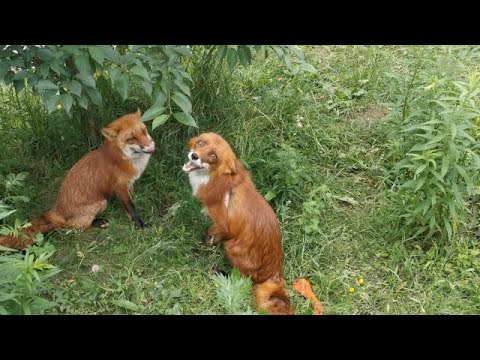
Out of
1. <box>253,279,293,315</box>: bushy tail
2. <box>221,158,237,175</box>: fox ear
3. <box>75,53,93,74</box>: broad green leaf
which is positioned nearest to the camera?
<box>75,53,93,74</box>: broad green leaf

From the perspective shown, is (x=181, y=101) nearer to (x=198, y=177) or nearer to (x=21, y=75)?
(x=198, y=177)

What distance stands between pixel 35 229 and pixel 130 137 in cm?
112

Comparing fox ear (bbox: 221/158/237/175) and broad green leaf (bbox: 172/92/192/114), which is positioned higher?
broad green leaf (bbox: 172/92/192/114)

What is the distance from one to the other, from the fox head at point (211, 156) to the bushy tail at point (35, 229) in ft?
4.24

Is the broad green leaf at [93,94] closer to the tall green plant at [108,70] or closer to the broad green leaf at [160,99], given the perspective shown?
the tall green plant at [108,70]

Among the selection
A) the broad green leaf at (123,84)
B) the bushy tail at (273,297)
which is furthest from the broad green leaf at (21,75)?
the bushy tail at (273,297)

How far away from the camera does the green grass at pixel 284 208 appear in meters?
4.21

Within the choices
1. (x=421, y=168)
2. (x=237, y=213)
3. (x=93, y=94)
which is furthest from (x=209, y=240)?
(x=421, y=168)

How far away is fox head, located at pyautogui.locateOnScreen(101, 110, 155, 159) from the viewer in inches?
185

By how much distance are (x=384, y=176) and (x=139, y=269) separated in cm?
244

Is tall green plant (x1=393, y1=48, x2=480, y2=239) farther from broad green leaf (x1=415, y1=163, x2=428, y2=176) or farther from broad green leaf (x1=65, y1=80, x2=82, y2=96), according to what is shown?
broad green leaf (x1=65, y1=80, x2=82, y2=96)

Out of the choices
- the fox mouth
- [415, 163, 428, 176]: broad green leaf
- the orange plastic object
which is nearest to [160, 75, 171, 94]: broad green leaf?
the fox mouth

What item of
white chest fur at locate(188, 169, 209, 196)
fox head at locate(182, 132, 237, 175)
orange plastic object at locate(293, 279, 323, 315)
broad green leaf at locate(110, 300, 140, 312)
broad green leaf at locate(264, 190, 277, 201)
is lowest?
broad green leaf at locate(110, 300, 140, 312)

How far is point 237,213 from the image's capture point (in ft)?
14.1
